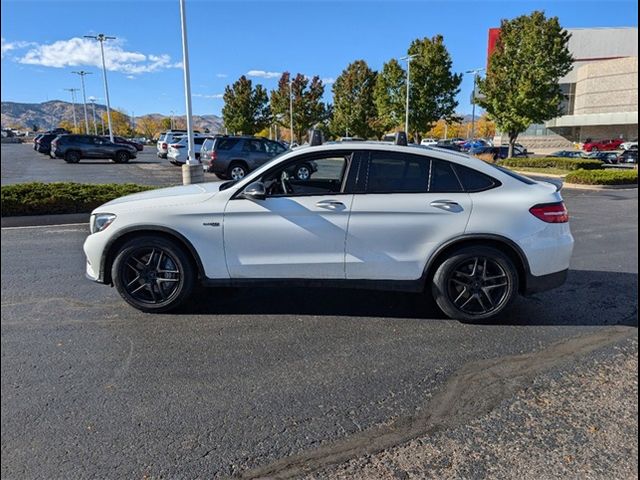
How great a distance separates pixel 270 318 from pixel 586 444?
2597mm

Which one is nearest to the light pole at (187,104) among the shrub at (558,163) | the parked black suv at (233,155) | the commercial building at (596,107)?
the parked black suv at (233,155)

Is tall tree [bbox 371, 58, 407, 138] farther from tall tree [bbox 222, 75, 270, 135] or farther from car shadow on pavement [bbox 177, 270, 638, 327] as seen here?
car shadow on pavement [bbox 177, 270, 638, 327]

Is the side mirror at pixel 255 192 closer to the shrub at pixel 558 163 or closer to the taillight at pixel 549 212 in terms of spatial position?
the taillight at pixel 549 212

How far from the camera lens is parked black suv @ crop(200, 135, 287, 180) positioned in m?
17.5

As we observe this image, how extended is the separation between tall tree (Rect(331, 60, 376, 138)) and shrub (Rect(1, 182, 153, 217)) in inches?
1374

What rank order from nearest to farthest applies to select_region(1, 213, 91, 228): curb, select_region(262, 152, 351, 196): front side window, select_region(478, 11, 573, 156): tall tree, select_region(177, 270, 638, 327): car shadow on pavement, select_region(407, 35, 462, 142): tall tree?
1. select_region(262, 152, 351, 196): front side window
2. select_region(177, 270, 638, 327): car shadow on pavement
3. select_region(1, 213, 91, 228): curb
4. select_region(478, 11, 573, 156): tall tree
5. select_region(407, 35, 462, 142): tall tree

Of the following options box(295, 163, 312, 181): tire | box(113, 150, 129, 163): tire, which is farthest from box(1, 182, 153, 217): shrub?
box(113, 150, 129, 163): tire

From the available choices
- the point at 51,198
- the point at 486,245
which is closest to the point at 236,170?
the point at 51,198

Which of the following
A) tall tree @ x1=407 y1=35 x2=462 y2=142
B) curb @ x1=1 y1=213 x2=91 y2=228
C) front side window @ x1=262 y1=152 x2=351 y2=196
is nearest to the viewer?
front side window @ x1=262 y1=152 x2=351 y2=196

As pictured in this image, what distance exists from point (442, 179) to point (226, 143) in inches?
577

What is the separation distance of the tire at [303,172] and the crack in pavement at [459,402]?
234 centimetres

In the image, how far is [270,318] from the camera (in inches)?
169

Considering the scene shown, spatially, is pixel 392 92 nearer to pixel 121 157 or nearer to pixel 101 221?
pixel 121 157

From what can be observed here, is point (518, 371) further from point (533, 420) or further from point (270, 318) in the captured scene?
point (270, 318)
